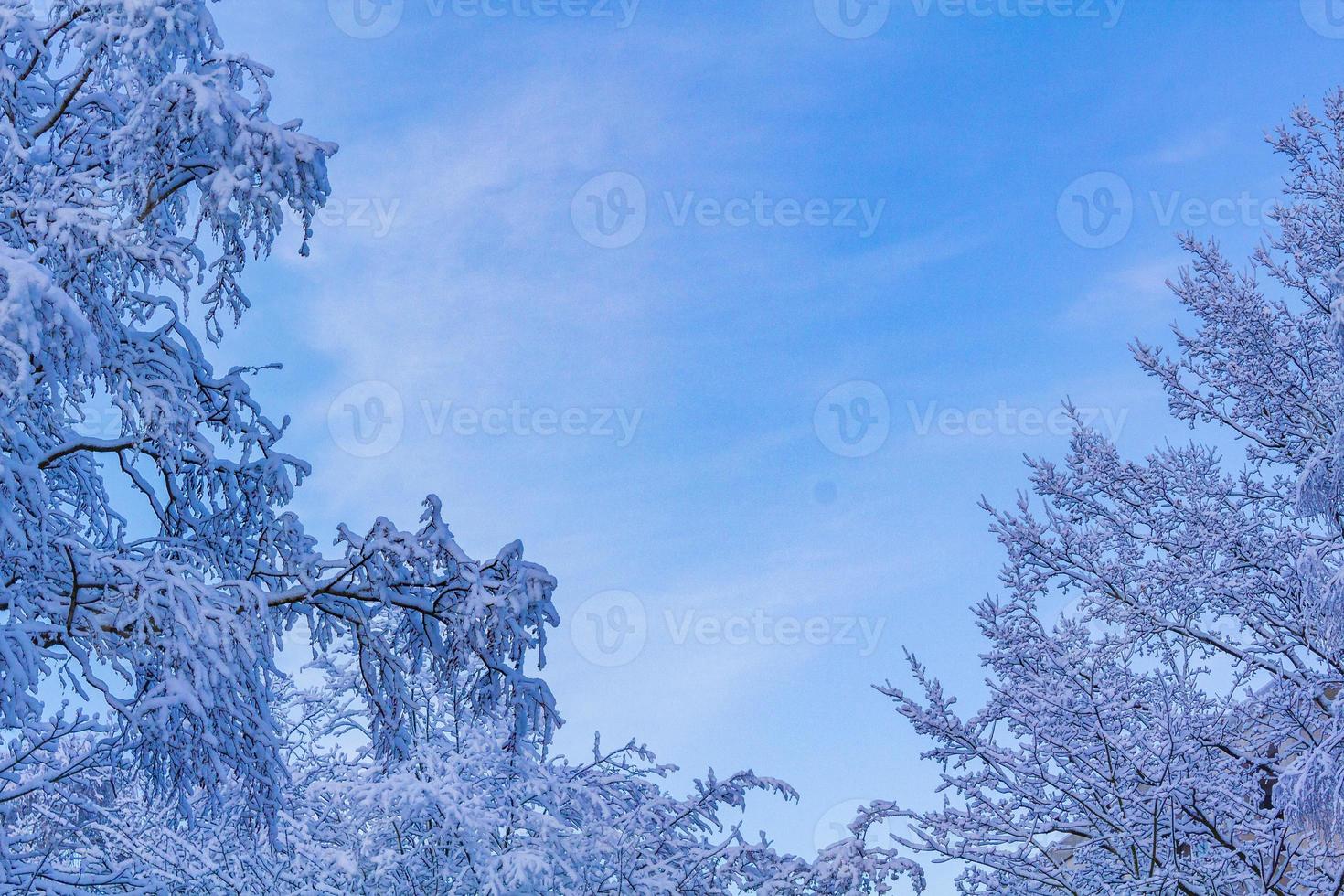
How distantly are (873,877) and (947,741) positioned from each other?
1159 millimetres

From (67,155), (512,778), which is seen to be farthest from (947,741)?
(67,155)

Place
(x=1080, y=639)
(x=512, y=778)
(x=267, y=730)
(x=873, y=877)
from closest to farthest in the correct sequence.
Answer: (x=267, y=730) → (x=873, y=877) → (x=512, y=778) → (x=1080, y=639)

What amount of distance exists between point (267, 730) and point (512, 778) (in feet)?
11.9

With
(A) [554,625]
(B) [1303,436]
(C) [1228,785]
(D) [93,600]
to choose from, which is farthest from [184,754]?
(B) [1303,436]

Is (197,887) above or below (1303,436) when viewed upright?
below

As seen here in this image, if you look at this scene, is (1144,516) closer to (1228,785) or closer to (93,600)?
(1228,785)

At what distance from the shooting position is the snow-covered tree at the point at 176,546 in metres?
5.97

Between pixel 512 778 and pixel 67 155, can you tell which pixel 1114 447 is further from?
pixel 67 155

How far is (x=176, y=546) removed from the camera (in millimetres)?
7398

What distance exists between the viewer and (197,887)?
30.7 ft

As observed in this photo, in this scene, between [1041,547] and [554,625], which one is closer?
[554,625]

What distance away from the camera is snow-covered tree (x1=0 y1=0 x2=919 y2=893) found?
5.97 metres

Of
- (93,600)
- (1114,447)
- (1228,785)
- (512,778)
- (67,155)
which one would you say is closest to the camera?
(93,600)

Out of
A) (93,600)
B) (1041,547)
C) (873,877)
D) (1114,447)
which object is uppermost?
(1114,447)
